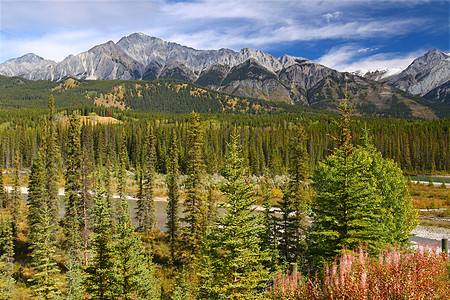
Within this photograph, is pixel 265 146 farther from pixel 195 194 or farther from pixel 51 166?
pixel 51 166

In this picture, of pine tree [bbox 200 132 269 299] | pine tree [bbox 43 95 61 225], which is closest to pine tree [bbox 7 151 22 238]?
pine tree [bbox 43 95 61 225]

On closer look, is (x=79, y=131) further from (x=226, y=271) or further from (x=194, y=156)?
(x=226, y=271)

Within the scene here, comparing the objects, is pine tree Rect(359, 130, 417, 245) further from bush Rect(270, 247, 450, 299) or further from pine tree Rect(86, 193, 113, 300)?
pine tree Rect(86, 193, 113, 300)

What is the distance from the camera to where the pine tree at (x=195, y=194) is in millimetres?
31500

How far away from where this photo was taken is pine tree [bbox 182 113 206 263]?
103ft

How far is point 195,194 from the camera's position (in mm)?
32094

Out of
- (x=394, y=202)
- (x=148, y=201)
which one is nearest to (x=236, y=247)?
(x=394, y=202)

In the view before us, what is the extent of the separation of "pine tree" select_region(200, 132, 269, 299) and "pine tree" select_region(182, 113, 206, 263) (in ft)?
50.6

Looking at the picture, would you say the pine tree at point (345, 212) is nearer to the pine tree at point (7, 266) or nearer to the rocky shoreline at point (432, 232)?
the pine tree at point (7, 266)

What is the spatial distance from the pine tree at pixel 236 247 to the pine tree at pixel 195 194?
15.4 m

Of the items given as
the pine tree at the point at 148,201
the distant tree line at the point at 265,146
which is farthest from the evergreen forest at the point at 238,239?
the distant tree line at the point at 265,146

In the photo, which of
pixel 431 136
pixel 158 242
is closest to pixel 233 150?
pixel 158 242

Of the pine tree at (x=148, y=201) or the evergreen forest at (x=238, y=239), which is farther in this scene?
the pine tree at (x=148, y=201)

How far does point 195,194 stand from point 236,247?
17633mm
